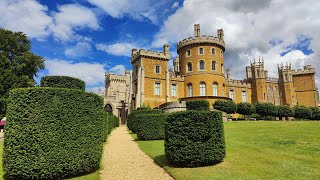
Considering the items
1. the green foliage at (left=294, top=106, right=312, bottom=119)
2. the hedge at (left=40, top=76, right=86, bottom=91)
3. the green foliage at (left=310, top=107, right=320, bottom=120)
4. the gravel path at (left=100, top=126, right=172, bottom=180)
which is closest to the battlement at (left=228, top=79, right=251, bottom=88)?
the green foliage at (left=294, top=106, right=312, bottom=119)

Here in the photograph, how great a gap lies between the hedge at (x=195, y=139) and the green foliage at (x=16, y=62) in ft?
62.8

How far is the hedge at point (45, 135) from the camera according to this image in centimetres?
677

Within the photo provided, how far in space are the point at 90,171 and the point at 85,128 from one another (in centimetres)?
156

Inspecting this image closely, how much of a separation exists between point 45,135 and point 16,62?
68.2 ft

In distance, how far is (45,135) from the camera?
22.6 feet

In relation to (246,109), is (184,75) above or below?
above

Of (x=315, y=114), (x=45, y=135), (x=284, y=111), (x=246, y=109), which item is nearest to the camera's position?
(x=45, y=135)

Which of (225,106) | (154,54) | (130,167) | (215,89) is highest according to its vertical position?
(154,54)

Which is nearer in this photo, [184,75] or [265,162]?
[265,162]

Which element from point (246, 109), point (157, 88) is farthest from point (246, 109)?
point (157, 88)

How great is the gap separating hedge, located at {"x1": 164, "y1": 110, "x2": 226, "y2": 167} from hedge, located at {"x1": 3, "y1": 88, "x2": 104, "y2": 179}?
2.92 meters

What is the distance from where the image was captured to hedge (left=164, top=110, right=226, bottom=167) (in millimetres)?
8328

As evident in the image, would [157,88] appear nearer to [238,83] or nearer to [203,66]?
[203,66]

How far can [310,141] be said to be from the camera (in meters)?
11.4
